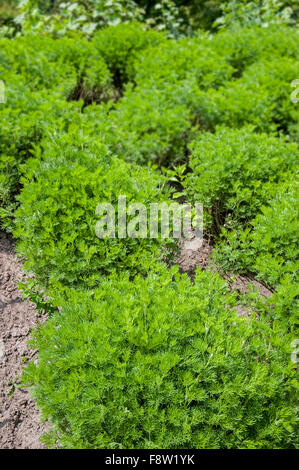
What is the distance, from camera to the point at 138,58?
6.06 metres

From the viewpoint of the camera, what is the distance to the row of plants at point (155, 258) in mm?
2047

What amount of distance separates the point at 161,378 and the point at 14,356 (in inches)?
57.7

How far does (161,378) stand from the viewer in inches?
80.0

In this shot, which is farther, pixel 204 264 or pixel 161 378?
pixel 204 264

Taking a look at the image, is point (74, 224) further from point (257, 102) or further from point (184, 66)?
point (184, 66)

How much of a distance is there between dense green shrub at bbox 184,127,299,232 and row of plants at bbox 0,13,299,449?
0.02m

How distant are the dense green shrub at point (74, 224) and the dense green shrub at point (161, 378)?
484 mm

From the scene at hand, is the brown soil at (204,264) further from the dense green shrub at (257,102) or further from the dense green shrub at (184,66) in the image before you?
the dense green shrub at (184,66)

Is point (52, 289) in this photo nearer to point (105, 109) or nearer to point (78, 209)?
point (78, 209)

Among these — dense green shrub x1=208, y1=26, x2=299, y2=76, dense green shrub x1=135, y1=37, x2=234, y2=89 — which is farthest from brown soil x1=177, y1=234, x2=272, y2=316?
dense green shrub x1=208, y1=26, x2=299, y2=76

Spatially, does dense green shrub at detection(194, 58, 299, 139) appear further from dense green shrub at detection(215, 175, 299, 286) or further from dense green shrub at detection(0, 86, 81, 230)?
dense green shrub at detection(0, 86, 81, 230)

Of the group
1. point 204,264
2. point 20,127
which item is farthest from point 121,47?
point 204,264

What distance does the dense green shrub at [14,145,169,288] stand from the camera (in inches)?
111

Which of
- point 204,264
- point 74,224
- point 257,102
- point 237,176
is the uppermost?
point 257,102
